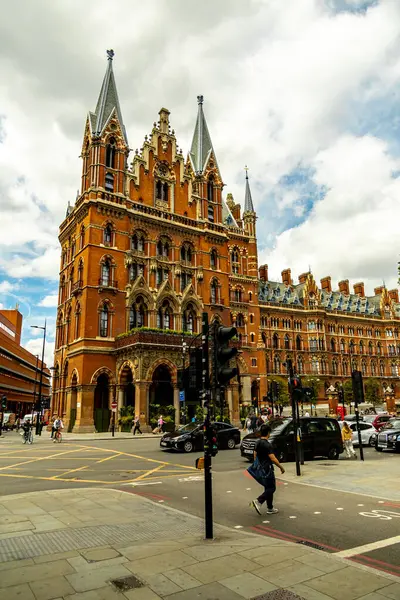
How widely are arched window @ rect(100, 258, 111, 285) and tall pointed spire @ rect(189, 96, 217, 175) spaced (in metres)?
17.5

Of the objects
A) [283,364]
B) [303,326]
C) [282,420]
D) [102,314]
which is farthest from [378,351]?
[282,420]

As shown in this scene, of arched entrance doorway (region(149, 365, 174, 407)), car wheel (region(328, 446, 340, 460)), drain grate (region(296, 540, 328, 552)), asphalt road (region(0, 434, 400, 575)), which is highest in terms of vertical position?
arched entrance doorway (region(149, 365, 174, 407))

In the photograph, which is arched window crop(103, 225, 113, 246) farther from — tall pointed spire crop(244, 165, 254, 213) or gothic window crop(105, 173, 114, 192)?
tall pointed spire crop(244, 165, 254, 213)

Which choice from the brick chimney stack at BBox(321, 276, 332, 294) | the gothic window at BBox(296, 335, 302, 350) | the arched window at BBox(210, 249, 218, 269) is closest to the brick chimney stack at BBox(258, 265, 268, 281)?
the gothic window at BBox(296, 335, 302, 350)

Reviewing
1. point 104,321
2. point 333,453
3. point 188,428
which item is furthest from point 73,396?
point 333,453

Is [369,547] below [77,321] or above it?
below

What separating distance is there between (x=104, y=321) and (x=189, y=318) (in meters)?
9.54

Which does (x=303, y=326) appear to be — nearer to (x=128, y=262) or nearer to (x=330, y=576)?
(x=128, y=262)

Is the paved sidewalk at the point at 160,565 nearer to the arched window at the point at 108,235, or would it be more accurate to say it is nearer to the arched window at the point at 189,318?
the arched window at the point at 108,235

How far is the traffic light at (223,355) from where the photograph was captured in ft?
24.0

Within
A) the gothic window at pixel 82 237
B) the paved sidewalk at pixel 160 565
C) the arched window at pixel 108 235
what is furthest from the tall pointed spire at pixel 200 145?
the paved sidewalk at pixel 160 565

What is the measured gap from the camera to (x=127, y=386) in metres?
40.1

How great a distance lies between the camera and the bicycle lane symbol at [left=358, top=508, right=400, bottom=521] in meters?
8.86

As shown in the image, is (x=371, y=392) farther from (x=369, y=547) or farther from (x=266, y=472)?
(x=369, y=547)
